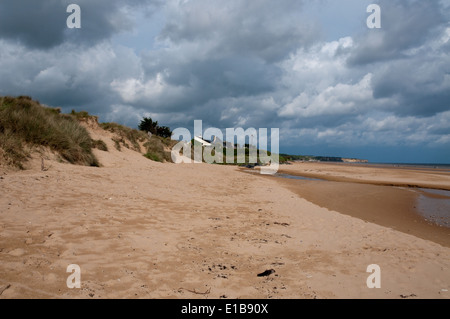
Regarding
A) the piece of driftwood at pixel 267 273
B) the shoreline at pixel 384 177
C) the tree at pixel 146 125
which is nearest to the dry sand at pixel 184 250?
the piece of driftwood at pixel 267 273

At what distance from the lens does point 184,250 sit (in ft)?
13.6

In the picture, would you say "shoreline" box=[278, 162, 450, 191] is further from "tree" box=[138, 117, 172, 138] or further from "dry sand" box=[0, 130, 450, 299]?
"tree" box=[138, 117, 172, 138]

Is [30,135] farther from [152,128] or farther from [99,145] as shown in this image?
[152,128]

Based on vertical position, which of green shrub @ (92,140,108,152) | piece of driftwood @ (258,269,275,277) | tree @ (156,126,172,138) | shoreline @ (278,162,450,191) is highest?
tree @ (156,126,172,138)

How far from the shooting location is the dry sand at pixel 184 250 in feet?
9.82

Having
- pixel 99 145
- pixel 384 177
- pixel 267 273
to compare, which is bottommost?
pixel 384 177

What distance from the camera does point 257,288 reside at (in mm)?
3113

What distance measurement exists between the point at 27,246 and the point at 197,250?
7.91 feet

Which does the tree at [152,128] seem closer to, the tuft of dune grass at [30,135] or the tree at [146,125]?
the tree at [146,125]

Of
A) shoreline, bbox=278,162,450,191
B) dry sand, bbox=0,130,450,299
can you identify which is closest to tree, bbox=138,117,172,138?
shoreline, bbox=278,162,450,191

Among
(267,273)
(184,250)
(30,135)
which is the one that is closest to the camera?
(267,273)

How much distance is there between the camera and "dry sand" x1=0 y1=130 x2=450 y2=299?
299 centimetres

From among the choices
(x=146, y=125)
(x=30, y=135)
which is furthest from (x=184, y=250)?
(x=146, y=125)
